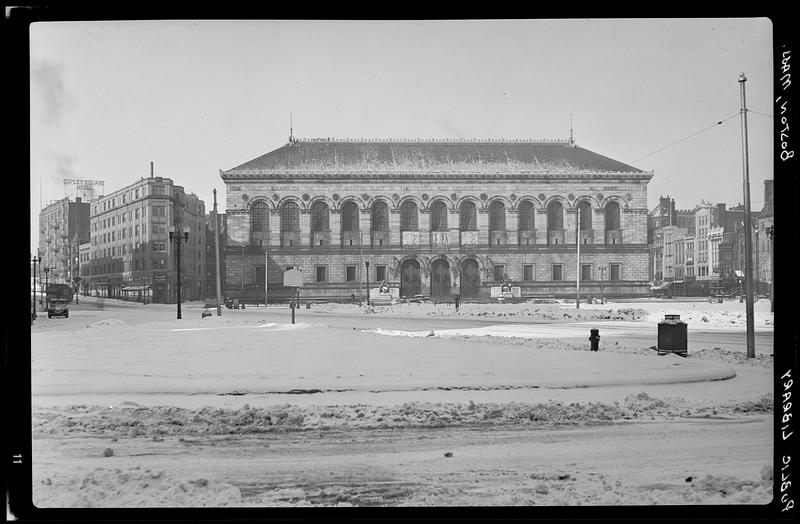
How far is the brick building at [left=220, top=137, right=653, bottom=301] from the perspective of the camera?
4.64 metres

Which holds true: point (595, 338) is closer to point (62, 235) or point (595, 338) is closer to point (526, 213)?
point (526, 213)

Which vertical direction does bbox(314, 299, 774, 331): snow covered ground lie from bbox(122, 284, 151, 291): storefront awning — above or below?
below

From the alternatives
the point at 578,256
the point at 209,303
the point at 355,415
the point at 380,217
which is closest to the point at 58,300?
the point at 209,303

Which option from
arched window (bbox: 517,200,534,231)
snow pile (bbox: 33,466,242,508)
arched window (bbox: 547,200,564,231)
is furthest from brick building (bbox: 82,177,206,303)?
arched window (bbox: 547,200,564,231)

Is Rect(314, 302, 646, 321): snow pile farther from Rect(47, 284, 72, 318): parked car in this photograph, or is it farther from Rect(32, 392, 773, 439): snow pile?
Rect(47, 284, 72, 318): parked car

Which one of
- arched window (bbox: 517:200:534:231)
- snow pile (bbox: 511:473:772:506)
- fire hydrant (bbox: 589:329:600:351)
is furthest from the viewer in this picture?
arched window (bbox: 517:200:534:231)

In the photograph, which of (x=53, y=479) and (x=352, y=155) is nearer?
(x=53, y=479)

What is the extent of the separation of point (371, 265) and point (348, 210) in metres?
0.52

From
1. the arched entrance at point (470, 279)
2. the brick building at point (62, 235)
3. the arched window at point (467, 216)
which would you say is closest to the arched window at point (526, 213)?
the arched window at point (467, 216)

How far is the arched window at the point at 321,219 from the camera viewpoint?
476 centimetres

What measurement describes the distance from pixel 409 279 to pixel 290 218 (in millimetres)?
1150
